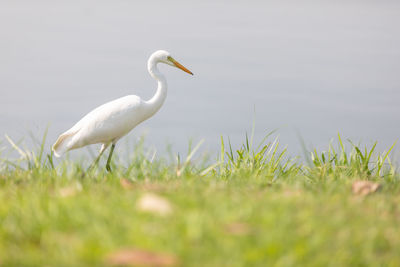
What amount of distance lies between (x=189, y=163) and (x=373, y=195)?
83.5 inches

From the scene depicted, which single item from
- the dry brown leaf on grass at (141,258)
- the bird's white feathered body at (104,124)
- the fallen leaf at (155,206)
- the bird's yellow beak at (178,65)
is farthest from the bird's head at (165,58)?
the dry brown leaf on grass at (141,258)

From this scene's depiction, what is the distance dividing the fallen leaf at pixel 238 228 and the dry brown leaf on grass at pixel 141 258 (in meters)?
0.43

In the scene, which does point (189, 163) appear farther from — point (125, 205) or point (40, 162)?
point (125, 205)

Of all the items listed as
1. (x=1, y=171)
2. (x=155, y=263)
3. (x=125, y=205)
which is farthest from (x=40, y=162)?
(x=155, y=263)

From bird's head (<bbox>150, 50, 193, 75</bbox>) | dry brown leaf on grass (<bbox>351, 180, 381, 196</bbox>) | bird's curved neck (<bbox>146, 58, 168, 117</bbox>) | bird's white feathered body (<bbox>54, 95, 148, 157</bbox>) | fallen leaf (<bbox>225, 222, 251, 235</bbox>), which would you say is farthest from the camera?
bird's head (<bbox>150, 50, 193, 75</bbox>)

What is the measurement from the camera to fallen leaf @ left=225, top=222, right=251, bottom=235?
2.68 metres

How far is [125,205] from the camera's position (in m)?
3.20

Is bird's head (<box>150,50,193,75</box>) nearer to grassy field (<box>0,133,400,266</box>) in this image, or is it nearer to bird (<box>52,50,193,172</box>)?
bird (<box>52,50,193,172</box>)

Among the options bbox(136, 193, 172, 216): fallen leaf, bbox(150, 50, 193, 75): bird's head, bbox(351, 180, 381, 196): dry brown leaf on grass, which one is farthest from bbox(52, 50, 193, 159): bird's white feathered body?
bbox(136, 193, 172, 216): fallen leaf

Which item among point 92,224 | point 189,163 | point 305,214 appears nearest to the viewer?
point 92,224

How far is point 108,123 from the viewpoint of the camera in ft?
23.3

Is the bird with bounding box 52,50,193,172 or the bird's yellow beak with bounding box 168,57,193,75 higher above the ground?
the bird's yellow beak with bounding box 168,57,193,75

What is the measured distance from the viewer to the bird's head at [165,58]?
7.70m

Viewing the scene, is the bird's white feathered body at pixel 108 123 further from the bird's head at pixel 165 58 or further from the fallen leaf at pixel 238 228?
the fallen leaf at pixel 238 228
